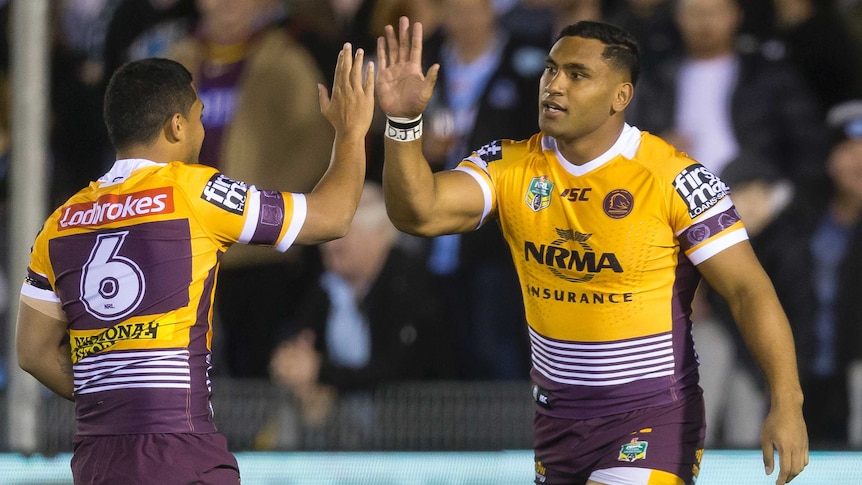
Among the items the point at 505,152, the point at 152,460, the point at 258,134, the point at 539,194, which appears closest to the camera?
the point at 152,460

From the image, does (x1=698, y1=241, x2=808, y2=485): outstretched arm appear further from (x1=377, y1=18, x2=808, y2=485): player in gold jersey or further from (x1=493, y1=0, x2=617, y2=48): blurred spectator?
(x1=493, y1=0, x2=617, y2=48): blurred spectator

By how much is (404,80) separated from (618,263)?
0.96 m

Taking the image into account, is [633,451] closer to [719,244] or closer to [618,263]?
[618,263]

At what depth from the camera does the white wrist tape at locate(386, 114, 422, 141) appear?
430cm

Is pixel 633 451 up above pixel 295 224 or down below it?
below

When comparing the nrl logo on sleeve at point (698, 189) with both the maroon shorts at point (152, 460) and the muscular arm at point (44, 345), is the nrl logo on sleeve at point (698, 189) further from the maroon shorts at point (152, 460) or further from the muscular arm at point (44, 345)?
the muscular arm at point (44, 345)

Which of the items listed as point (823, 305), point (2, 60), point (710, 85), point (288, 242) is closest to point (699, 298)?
point (823, 305)

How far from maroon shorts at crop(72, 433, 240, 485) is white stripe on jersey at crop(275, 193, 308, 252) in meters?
0.63

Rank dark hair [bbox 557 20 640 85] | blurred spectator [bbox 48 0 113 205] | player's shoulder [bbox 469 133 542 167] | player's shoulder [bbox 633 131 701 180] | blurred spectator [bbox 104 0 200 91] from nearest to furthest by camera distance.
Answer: player's shoulder [bbox 633 131 701 180]
dark hair [bbox 557 20 640 85]
player's shoulder [bbox 469 133 542 167]
blurred spectator [bbox 104 0 200 91]
blurred spectator [bbox 48 0 113 205]

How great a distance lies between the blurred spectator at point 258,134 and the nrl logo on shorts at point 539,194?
11.1 feet

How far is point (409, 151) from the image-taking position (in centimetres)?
431

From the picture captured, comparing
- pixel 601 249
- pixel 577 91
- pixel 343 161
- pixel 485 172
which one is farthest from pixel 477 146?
pixel 343 161

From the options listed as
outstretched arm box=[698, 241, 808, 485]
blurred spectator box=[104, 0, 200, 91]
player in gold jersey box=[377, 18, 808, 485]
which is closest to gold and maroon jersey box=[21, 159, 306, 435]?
player in gold jersey box=[377, 18, 808, 485]

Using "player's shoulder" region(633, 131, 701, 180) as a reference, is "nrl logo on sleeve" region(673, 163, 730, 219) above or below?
below
